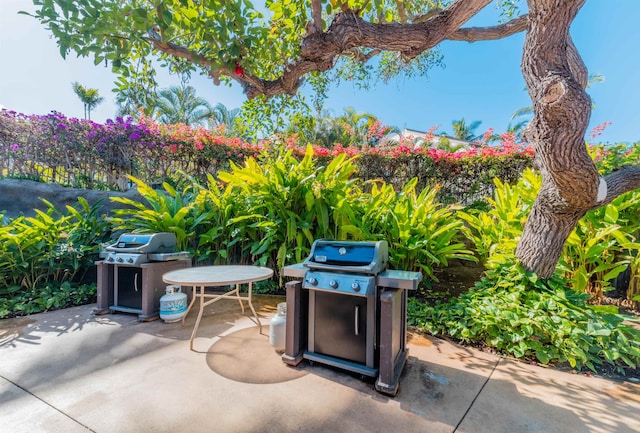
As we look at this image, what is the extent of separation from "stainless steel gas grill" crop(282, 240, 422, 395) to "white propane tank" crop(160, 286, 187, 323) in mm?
1302

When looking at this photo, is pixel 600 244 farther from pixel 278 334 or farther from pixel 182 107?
pixel 182 107

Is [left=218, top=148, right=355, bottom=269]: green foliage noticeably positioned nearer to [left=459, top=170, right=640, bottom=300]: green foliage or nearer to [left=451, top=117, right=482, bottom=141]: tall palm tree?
[left=459, top=170, right=640, bottom=300]: green foliage

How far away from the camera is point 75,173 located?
4746 mm

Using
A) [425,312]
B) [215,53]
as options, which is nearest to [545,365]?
[425,312]

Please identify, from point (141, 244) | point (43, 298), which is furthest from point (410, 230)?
point (43, 298)

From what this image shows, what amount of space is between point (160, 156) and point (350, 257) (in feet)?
15.8

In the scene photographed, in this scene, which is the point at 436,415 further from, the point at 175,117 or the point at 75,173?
the point at 175,117

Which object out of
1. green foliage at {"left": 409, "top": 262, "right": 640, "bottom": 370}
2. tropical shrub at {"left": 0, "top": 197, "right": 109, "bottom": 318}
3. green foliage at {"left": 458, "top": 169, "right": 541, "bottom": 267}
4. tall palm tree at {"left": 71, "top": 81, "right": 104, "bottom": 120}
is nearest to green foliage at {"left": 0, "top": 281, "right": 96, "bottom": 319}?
tropical shrub at {"left": 0, "top": 197, "right": 109, "bottom": 318}

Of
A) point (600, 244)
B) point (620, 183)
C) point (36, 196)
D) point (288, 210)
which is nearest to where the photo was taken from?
point (620, 183)

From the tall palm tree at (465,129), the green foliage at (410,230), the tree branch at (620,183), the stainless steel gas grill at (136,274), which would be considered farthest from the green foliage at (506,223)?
the tall palm tree at (465,129)

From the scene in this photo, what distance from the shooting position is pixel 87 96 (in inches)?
775

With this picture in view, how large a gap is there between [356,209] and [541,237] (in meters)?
1.71

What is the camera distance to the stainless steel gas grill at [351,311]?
58.9 inches

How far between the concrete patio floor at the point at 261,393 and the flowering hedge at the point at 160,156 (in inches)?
121
